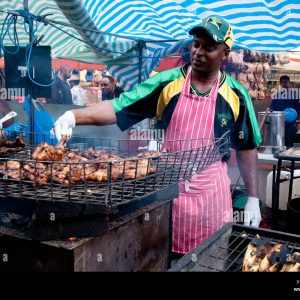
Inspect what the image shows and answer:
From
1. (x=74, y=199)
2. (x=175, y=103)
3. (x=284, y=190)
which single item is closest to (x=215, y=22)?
(x=175, y=103)

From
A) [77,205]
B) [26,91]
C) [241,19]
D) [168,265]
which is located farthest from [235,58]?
[77,205]

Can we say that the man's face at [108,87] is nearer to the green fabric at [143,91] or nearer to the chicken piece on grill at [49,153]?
the green fabric at [143,91]

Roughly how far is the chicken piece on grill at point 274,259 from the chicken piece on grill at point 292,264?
24mm

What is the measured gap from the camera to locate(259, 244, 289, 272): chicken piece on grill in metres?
1.57

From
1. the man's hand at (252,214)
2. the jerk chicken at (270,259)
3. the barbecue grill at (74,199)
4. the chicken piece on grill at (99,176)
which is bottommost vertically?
the man's hand at (252,214)

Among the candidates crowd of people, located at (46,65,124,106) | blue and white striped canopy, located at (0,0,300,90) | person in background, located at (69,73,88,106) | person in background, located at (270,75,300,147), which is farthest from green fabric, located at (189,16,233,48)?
person in background, located at (69,73,88,106)

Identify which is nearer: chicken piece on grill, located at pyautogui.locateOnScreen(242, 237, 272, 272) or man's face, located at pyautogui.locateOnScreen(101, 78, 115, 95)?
chicken piece on grill, located at pyautogui.locateOnScreen(242, 237, 272, 272)

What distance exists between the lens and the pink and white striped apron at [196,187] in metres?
2.70

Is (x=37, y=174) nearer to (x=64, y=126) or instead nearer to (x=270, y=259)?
(x=64, y=126)

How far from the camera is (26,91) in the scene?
4.11 m

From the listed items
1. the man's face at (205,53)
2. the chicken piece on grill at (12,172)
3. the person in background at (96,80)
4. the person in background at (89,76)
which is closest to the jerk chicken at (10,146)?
the chicken piece on grill at (12,172)

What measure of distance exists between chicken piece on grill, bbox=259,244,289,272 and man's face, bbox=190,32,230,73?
140 centimetres

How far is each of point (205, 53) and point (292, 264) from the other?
5.09 ft

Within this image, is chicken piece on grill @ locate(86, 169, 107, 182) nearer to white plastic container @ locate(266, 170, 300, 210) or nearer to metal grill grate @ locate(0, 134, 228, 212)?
metal grill grate @ locate(0, 134, 228, 212)
